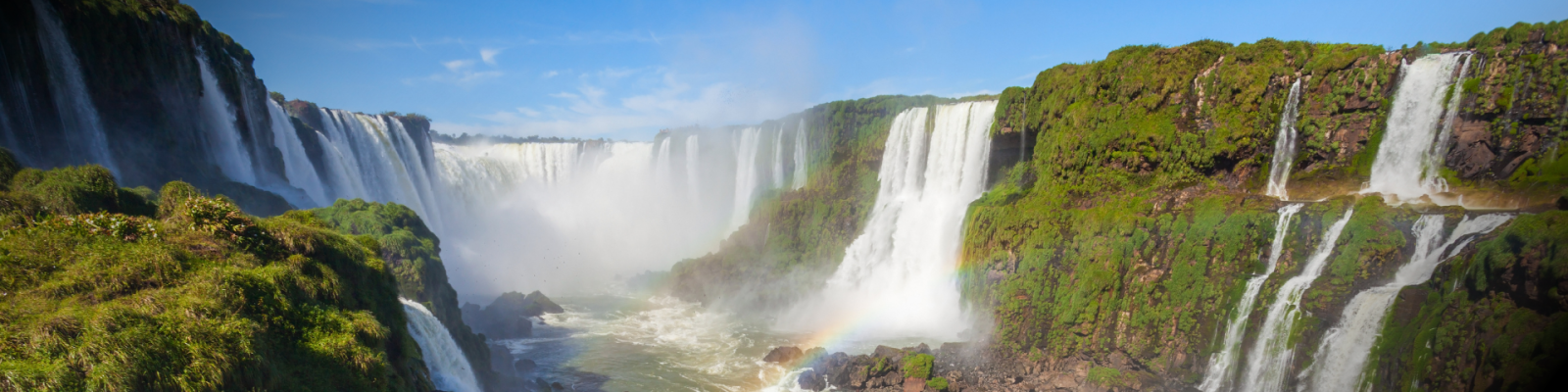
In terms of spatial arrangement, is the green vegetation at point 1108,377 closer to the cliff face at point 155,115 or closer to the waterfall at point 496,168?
the cliff face at point 155,115

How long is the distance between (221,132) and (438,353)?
61.3ft

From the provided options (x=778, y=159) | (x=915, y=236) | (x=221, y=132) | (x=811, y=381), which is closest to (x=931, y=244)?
(x=915, y=236)

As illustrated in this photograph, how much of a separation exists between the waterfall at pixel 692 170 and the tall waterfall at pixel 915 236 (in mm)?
18728

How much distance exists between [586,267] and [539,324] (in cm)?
1588

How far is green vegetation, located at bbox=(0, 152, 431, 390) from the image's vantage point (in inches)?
257

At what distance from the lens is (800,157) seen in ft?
135

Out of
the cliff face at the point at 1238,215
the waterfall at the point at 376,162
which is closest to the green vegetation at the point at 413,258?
the waterfall at the point at 376,162

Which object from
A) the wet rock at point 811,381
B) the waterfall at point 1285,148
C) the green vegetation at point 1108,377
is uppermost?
the waterfall at point 1285,148

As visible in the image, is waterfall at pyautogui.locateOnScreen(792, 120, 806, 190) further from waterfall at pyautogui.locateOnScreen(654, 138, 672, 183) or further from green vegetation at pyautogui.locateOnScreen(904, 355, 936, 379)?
green vegetation at pyautogui.locateOnScreen(904, 355, 936, 379)

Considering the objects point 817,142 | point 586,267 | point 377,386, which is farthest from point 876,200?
point 377,386

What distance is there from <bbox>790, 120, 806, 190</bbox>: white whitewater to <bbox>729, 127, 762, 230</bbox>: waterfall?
3412 mm

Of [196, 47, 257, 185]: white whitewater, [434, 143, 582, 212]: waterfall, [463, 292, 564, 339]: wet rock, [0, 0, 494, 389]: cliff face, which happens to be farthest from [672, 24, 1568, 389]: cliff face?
[434, 143, 582, 212]: waterfall

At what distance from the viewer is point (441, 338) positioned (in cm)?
1478

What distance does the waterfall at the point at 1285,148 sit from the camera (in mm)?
17234
